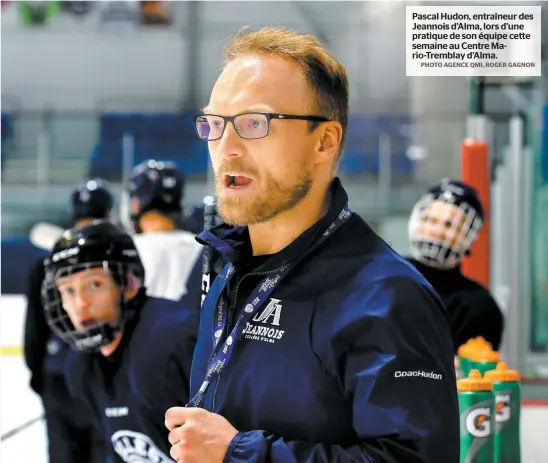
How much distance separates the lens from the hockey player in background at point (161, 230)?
2408 mm

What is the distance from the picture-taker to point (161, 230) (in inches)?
98.7

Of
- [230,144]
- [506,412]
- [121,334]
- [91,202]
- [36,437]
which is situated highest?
[230,144]

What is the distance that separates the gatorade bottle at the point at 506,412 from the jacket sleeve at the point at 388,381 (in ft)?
2.27

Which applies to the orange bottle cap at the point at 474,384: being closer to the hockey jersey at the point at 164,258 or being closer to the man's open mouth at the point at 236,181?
the man's open mouth at the point at 236,181

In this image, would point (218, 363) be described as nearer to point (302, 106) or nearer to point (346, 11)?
point (302, 106)

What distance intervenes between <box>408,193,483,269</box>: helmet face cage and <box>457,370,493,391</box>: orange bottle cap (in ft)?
1.60

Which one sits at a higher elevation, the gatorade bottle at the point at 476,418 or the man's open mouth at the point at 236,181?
the man's open mouth at the point at 236,181

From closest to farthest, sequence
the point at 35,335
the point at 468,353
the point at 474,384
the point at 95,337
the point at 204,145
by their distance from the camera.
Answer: the point at 474,384, the point at 95,337, the point at 468,353, the point at 204,145, the point at 35,335

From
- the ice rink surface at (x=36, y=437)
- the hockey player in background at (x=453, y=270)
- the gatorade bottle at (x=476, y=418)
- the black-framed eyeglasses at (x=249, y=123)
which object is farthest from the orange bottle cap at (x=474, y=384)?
the black-framed eyeglasses at (x=249, y=123)

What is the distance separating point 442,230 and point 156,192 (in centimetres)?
90

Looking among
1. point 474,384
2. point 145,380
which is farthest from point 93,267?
point 474,384

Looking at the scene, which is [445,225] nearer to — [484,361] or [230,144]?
[484,361]

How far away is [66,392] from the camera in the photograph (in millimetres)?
2275

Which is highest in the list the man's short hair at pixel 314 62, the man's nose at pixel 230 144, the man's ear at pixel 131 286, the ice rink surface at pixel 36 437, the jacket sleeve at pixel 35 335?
the man's short hair at pixel 314 62
